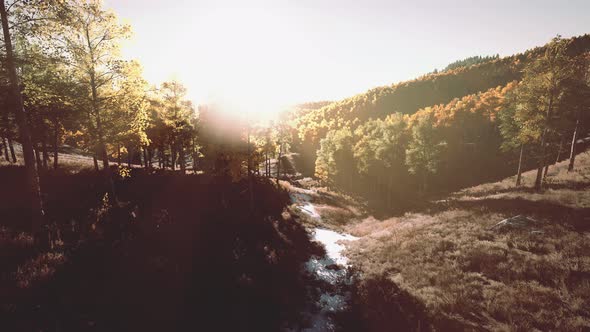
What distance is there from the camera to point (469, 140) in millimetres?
80312

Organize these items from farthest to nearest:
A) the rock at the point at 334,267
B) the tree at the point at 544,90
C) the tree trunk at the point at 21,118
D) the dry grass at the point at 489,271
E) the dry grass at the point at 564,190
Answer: the tree at the point at 544,90 < the dry grass at the point at 564,190 < the rock at the point at 334,267 < the dry grass at the point at 489,271 < the tree trunk at the point at 21,118

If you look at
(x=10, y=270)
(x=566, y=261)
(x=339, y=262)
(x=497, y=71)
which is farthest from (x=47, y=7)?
(x=497, y=71)

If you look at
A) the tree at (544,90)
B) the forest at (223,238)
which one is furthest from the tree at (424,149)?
the tree at (544,90)

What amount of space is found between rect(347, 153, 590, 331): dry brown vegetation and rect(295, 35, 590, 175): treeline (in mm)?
125540

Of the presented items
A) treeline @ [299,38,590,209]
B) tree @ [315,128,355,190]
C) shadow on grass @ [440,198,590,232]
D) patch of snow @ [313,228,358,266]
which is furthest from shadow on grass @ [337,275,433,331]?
tree @ [315,128,355,190]

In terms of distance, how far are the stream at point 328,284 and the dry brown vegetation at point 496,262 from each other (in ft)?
4.14

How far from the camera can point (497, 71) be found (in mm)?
152250

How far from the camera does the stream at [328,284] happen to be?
11.3m

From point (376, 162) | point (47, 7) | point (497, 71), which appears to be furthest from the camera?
point (497, 71)

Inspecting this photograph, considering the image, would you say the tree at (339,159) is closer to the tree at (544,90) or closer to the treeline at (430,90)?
the tree at (544,90)

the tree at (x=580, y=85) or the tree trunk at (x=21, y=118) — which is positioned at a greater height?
the tree at (x=580, y=85)

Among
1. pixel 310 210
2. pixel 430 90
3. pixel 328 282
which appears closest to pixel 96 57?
pixel 328 282

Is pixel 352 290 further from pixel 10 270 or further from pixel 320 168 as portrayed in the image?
pixel 320 168

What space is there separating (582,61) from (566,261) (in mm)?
21956
